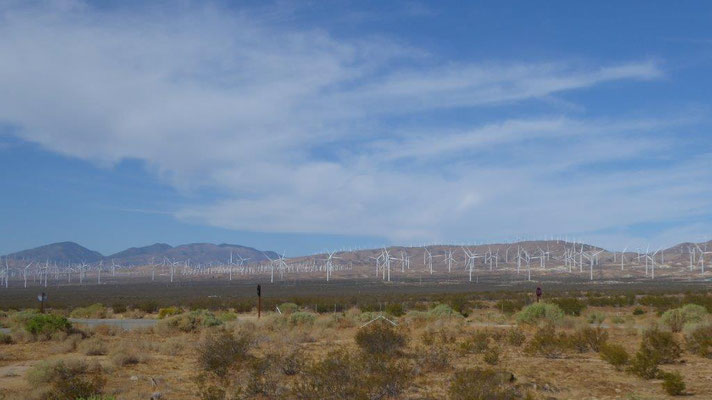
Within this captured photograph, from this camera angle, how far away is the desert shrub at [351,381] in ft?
37.8

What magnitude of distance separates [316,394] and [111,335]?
22.4 metres

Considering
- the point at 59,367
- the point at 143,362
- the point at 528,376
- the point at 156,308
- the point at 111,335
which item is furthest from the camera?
the point at 156,308

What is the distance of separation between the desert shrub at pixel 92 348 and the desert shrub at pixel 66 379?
17.9 ft

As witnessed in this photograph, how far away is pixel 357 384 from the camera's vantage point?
11.9 m

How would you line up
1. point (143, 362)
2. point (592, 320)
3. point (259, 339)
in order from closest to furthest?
1. point (143, 362)
2. point (259, 339)
3. point (592, 320)

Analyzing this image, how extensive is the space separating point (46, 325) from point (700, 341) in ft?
90.4

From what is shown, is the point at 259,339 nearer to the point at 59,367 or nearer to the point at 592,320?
the point at 59,367

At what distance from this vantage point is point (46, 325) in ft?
92.4

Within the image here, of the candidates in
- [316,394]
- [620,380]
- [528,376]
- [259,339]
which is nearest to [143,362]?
[259,339]

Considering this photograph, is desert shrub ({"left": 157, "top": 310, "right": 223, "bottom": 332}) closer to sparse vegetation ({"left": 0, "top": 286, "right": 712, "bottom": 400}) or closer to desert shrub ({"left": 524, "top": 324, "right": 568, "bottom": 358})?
sparse vegetation ({"left": 0, "top": 286, "right": 712, "bottom": 400})

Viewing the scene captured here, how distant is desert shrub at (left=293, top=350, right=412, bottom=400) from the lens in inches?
453

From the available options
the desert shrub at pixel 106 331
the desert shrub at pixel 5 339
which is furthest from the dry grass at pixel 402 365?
the desert shrub at pixel 106 331

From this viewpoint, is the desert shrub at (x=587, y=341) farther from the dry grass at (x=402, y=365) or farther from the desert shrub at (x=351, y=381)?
the desert shrub at (x=351, y=381)

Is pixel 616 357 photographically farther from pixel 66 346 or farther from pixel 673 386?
pixel 66 346
